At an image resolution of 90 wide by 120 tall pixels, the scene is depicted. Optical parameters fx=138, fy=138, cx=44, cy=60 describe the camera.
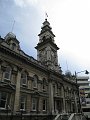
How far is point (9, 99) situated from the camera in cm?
2077

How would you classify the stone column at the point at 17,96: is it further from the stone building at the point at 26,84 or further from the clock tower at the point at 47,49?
the clock tower at the point at 47,49

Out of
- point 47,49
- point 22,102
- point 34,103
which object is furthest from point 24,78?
point 47,49

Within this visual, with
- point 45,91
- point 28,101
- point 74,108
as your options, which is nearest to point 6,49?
point 28,101

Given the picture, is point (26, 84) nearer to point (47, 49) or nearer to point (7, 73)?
point (7, 73)

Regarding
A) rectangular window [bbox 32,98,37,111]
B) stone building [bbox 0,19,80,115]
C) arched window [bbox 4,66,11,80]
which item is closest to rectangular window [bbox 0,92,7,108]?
stone building [bbox 0,19,80,115]

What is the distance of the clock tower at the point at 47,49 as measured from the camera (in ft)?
121

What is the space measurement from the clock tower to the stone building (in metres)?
0.66

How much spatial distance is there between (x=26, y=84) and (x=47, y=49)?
52.0 ft

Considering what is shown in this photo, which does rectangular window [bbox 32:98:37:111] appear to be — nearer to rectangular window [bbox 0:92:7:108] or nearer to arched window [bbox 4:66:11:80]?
rectangular window [bbox 0:92:7:108]

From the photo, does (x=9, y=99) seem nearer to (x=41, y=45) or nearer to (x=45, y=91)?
(x=45, y=91)

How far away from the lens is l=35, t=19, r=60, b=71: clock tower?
36938 mm

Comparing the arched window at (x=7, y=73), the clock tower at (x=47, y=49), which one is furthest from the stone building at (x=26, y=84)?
the clock tower at (x=47, y=49)

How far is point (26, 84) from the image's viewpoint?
2452 centimetres

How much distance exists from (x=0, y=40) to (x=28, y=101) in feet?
36.9
